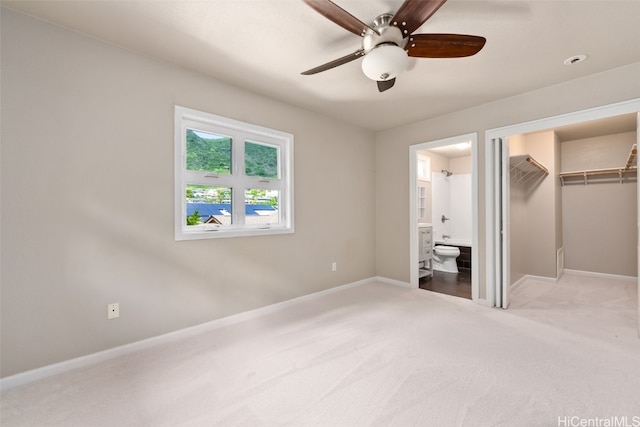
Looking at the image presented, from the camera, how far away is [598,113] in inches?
105

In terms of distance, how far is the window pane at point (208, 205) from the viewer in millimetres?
2712

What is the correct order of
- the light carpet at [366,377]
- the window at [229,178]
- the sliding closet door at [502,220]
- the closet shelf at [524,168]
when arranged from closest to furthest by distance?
1. the light carpet at [366,377]
2. the window at [229,178]
3. the sliding closet door at [502,220]
4. the closet shelf at [524,168]

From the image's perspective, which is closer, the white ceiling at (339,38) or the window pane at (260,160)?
the white ceiling at (339,38)

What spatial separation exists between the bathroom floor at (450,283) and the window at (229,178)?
243 cm

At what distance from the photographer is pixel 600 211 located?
4648 mm

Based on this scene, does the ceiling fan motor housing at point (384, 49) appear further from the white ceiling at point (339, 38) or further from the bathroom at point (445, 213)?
the bathroom at point (445, 213)

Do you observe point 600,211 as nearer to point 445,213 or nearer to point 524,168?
point 524,168

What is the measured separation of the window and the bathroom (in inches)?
103

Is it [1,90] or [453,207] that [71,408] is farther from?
[453,207]

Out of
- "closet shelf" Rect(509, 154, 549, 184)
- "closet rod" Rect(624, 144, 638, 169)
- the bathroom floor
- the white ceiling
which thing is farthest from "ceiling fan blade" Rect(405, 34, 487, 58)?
"closet rod" Rect(624, 144, 638, 169)

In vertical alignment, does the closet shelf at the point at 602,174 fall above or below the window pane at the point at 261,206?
A: above

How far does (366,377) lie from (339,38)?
98.0 inches

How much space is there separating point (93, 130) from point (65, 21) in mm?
744

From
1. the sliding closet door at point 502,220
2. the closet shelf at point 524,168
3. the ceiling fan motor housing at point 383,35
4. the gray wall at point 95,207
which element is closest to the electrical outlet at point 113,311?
the gray wall at point 95,207
